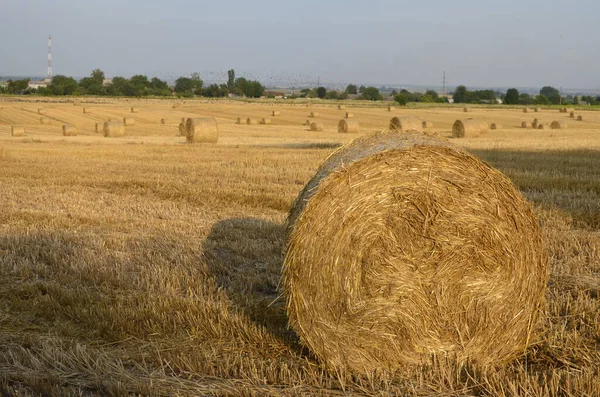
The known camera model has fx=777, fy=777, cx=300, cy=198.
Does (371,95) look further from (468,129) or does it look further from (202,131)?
(202,131)

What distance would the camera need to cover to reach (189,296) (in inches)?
223

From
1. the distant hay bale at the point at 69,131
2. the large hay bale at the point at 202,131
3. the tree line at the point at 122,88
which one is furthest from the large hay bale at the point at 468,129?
the tree line at the point at 122,88

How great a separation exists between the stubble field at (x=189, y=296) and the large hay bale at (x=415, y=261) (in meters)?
0.20

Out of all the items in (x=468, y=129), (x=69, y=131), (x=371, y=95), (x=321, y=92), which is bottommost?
(x=69, y=131)

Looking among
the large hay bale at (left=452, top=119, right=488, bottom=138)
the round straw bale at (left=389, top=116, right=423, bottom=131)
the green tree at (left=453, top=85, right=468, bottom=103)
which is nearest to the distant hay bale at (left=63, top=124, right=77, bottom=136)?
the round straw bale at (left=389, top=116, right=423, bottom=131)

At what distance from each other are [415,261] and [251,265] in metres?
2.23

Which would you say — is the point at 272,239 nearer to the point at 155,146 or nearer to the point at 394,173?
the point at 394,173

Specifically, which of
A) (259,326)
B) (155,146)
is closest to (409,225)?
(259,326)

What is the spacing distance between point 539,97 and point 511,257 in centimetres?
7028

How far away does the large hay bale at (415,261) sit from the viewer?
15.0 feet

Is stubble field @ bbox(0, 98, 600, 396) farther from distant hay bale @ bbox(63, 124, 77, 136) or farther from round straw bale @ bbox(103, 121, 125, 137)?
distant hay bale @ bbox(63, 124, 77, 136)

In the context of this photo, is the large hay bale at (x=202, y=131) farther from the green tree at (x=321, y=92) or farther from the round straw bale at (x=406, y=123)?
the green tree at (x=321, y=92)

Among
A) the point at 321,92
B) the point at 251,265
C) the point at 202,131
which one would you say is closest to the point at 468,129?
the point at 202,131

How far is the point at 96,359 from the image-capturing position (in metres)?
4.51
